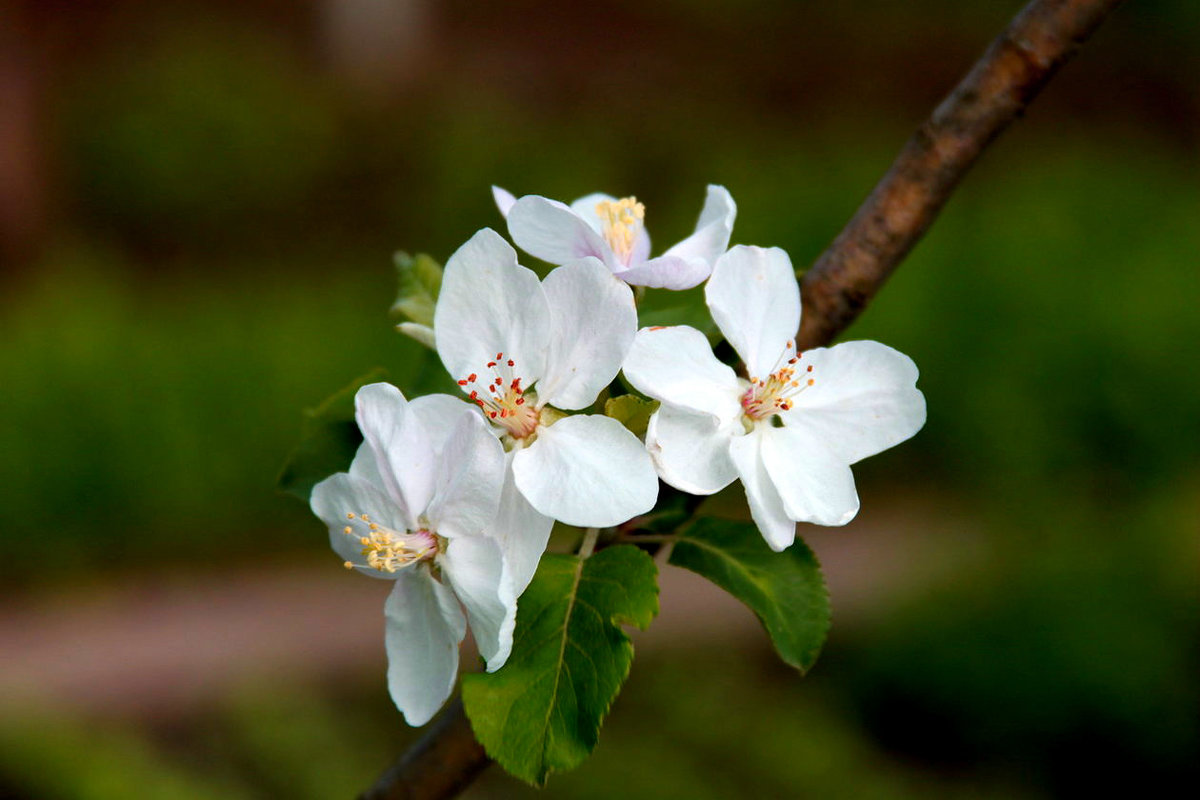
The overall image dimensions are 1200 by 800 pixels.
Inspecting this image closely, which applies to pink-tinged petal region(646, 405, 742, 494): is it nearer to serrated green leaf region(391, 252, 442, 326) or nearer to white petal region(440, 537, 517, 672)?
white petal region(440, 537, 517, 672)

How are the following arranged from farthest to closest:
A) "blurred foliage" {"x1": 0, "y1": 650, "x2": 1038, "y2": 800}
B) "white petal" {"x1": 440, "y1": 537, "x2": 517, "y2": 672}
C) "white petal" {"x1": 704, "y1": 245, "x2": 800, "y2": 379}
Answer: "blurred foliage" {"x1": 0, "y1": 650, "x2": 1038, "y2": 800}
"white petal" {"x1": 704, "y1": 245, "x2": 800, "y2": 379}
"white petal" {"x1": 440, "y1": 537, "x2": 517, "y2": 672}

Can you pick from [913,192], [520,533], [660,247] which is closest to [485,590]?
[520,533]

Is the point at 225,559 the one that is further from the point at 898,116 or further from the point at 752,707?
the point at 898,116

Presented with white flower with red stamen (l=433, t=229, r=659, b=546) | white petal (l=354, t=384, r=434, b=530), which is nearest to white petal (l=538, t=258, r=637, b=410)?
white flower with red stamen (l=433, t=229, r=659, b=546)

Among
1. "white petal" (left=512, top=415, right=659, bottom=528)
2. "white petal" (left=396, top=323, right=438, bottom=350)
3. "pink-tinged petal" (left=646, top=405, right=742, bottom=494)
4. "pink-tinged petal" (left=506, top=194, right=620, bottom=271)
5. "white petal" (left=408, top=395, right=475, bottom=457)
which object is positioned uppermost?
"pink-tinged petal" (left=506, top=194, right=620, bottom=271)

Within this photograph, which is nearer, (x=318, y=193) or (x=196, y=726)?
(x=196, y=726)

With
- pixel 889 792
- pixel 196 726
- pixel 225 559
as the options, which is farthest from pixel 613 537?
pixel 225 559

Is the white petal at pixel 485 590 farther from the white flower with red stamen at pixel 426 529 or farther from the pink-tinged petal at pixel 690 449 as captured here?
the pink-tinged petal at pixel 690 449
